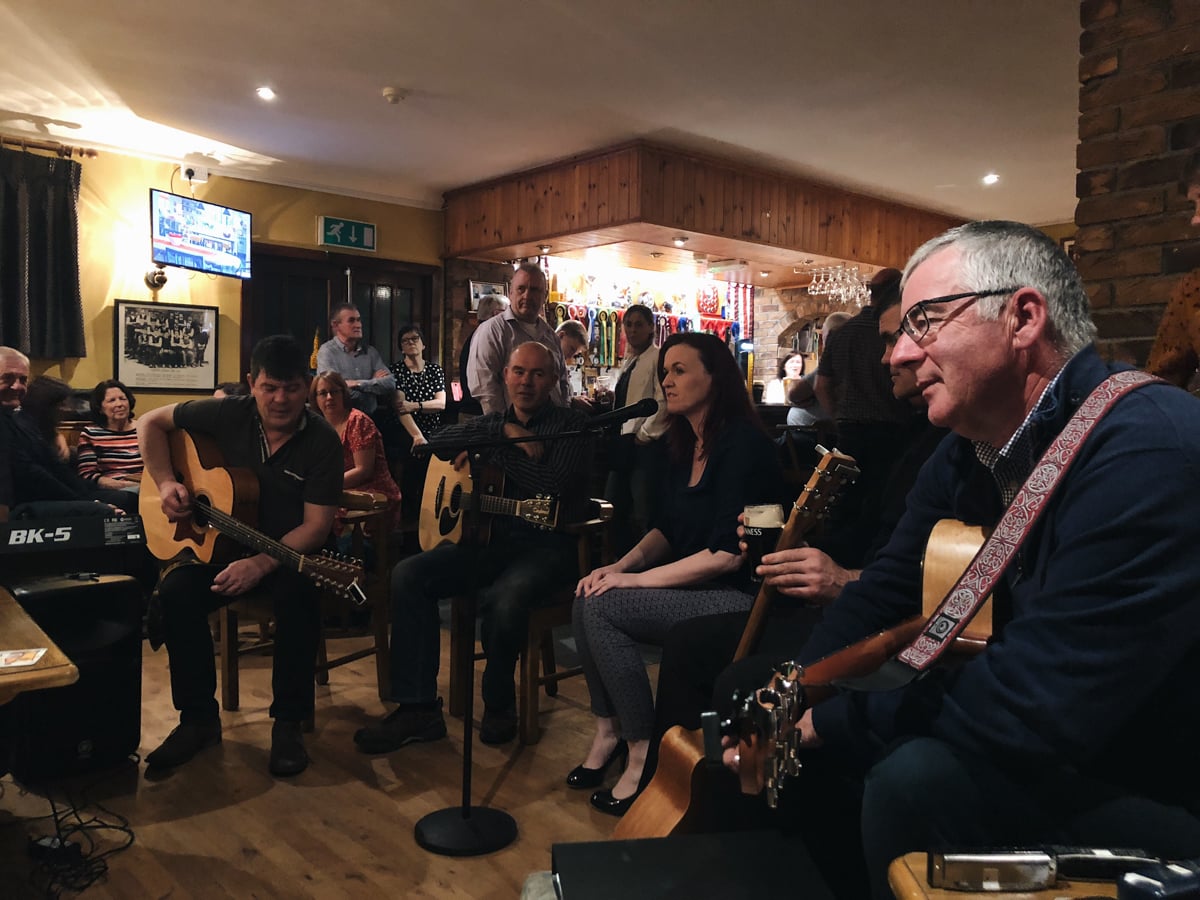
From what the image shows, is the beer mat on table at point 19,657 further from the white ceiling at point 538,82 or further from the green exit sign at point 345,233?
the green exit sign at point 345,233

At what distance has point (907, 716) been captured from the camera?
3.68ft

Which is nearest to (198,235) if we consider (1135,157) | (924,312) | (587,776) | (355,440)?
(355,440)

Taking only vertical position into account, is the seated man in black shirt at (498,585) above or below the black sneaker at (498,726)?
above

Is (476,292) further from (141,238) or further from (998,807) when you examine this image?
(998,807)

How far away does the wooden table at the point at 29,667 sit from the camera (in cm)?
139

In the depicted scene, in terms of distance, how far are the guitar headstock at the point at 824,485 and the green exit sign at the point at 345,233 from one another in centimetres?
548

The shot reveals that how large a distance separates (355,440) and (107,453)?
1.68 metres

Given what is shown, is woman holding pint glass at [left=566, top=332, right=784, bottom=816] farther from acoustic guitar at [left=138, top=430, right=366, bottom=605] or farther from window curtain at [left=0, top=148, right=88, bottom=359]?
window curtain at [left=0, top=148, right=88, bottom=359]

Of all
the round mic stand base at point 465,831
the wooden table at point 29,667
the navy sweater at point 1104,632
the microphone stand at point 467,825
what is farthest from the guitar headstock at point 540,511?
the navy sweater at point 1104,632

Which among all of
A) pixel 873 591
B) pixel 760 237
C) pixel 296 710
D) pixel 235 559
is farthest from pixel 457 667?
pixel 760 237

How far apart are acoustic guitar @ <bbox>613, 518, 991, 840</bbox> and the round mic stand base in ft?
1.49

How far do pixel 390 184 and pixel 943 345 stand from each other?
6.18 m

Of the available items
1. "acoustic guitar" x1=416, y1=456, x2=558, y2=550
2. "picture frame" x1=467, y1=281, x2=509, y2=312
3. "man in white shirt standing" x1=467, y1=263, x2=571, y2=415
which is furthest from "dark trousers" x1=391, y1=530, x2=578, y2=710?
"picture frame" x1=467, y1=281, x2=509, y2=312

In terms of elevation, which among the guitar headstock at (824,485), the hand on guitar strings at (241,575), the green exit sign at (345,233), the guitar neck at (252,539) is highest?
the green exit sign at (345,233)
